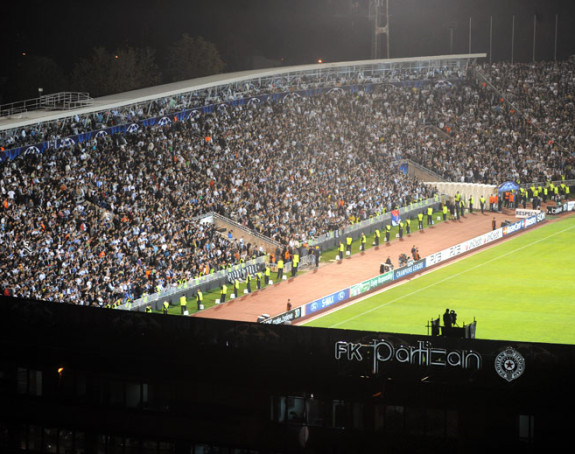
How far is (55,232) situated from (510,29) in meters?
59.3

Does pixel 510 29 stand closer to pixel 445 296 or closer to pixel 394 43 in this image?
pixel 394 43

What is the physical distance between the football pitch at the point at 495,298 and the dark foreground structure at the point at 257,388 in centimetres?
1460

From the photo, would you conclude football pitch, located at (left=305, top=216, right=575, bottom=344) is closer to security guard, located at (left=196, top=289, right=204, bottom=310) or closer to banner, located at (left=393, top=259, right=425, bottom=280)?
banner, located at (left=393, top=259, right=425, bottom=280)

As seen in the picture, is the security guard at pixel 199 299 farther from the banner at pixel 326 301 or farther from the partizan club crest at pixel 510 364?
the partizan club crest at pixel 510 364

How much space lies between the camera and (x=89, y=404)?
25.9 metres

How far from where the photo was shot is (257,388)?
24.6 metres

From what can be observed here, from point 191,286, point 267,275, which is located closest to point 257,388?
point 191,286

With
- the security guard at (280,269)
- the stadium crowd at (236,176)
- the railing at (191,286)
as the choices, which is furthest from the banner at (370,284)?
the stadium crowd at (236,176)

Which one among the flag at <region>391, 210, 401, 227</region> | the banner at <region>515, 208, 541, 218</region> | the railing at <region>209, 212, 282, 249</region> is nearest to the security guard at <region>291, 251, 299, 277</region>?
the railing at <region>209, 212, 282, 249</region>

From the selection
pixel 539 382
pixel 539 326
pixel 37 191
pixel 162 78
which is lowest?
pixel 539 326

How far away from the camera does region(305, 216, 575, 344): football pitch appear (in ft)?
131

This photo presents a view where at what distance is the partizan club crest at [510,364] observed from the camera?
23.5 metres

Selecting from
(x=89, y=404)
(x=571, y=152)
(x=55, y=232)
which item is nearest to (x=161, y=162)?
(x=55, y=232)

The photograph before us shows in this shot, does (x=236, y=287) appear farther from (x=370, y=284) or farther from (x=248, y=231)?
(x=370, y=284)
